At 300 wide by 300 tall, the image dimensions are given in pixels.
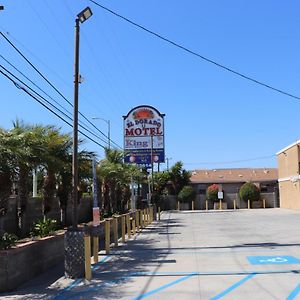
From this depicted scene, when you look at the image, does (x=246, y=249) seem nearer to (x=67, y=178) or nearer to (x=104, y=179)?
(x=67, y=178)

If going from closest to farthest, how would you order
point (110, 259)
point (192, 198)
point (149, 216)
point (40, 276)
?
1. point (40, 276)
2. point (110, 259)
3. point (149, 216)
4. point (192, 198)

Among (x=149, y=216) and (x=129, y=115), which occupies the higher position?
(x=129, y=115)

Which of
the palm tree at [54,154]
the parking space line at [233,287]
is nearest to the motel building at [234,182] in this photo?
the palm tree at [54,154]

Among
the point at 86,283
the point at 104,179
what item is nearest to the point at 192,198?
the point at 104,179

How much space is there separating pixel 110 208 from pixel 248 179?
42.6 meters

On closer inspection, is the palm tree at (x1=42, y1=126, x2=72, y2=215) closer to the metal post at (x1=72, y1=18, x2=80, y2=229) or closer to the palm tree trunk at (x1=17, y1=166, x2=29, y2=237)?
the palm tree trunk at (x1=17, y1=166, x2=29, y2=237)

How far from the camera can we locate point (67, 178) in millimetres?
21562

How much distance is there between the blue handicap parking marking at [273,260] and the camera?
13651 mm

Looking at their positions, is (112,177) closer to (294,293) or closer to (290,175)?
(294,293)

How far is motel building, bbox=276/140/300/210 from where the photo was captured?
49078 millimetres

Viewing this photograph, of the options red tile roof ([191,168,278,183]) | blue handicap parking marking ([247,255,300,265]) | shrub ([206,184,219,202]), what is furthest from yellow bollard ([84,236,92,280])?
red tile roof ([191,168,278,183])

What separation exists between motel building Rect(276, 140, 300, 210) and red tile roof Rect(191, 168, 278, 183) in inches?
538

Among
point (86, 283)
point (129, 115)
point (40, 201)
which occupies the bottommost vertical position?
point (86, 283)

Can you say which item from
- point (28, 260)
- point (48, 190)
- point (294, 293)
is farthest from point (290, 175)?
point (294, 293)
